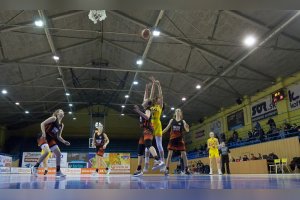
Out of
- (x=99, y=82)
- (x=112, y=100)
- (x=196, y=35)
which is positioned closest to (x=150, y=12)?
(x=196, y=35)

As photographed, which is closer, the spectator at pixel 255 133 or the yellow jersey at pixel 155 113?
the yellow jersey at pixel 155 113

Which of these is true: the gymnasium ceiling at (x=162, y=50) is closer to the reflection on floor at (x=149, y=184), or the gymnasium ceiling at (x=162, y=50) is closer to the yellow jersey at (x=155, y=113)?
the yellow jersey at (x=155, y=113)

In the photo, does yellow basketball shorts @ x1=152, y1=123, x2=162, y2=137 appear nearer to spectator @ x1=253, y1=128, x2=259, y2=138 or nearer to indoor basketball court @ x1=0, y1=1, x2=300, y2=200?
indoor basketball court @ x1=0, y1=1, x2=300, y2=200

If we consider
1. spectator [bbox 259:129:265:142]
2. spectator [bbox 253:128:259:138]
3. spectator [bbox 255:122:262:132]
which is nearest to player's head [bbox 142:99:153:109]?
spectator [bbox 259:129:265:142]

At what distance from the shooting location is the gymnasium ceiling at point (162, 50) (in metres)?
13.4

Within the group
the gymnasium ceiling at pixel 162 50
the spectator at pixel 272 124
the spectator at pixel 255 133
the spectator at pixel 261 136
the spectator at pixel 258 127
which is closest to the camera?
the gymnasium ceiling at pixel 162 50

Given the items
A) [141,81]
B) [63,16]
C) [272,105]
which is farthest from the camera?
[141,81]

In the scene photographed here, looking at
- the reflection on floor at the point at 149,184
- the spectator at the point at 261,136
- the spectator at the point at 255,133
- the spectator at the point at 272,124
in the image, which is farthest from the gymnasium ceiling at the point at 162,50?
the reflection on floor at the point at 149,184

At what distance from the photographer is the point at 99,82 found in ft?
94.2

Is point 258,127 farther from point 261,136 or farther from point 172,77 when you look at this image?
point 172,77

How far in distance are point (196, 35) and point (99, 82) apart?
15.8 metres

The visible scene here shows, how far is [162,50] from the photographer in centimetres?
1722
